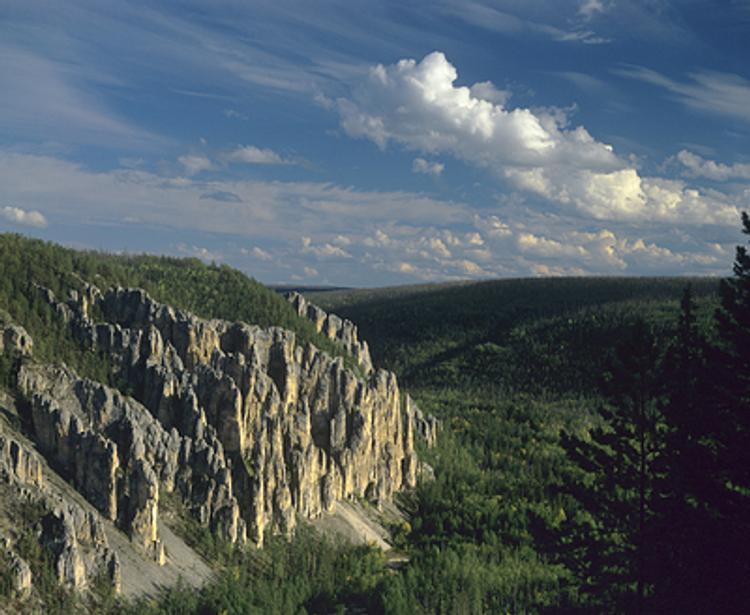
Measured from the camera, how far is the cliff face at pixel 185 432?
277ft

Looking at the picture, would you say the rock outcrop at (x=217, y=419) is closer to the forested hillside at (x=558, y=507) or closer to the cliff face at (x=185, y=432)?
the cliff face at (x=185, y=432)

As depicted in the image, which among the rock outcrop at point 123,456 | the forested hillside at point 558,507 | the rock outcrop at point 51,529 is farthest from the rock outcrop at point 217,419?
the rock outcrop at point 51,529

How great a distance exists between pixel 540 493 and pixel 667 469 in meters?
116

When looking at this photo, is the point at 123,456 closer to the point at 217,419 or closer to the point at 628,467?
the point at 217,419

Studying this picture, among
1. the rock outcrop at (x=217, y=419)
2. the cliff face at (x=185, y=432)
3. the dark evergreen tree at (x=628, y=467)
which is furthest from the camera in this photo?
the rock outcrop at (x=217, y=419)

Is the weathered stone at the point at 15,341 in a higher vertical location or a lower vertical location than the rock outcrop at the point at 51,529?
higher

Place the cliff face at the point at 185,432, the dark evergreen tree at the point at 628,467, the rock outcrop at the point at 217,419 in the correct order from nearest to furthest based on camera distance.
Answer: the dark evergreen tree at the point at 628,467 < the cliff face at the point at 185,432 < the rock outcrop at the point at 217,419

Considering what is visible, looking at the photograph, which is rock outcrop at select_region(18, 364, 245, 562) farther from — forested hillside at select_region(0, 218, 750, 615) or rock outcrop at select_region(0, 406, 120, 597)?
forested hillside at select_region(0, 218, 750, 615)

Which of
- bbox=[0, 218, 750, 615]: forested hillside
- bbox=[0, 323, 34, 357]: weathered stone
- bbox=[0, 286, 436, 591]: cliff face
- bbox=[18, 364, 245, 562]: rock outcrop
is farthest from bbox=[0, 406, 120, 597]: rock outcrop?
bbox=[0, 323, 34, 357]: weathered stone

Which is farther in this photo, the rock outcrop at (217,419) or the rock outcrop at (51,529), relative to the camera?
the rock outcrop at (217,419)

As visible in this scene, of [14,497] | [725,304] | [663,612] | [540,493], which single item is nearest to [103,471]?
[14,497]

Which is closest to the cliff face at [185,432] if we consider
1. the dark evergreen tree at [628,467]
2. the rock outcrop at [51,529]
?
the rock outcrop at [51,529]

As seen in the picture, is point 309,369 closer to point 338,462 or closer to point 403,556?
point 338,462

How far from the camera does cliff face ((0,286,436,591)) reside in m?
84.4
